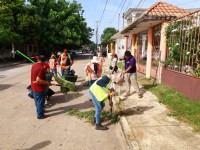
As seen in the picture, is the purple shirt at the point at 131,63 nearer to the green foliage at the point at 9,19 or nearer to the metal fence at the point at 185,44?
the metal fence at the point at 185,44

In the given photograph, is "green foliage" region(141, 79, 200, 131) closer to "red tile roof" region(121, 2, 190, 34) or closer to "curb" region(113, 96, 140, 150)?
"curb" region(113, 96, 140, 150)

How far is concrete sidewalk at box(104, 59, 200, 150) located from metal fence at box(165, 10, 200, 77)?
1.83 m

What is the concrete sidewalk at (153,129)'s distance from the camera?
3.94 metres

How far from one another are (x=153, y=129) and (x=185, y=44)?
4.13 m

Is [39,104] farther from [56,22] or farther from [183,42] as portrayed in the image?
[56,22]

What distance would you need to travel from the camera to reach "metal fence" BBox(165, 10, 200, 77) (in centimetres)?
673

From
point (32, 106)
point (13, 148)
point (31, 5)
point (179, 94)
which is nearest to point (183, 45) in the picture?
point (179, 94)

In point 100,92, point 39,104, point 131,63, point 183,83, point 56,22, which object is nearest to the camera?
point 100,92

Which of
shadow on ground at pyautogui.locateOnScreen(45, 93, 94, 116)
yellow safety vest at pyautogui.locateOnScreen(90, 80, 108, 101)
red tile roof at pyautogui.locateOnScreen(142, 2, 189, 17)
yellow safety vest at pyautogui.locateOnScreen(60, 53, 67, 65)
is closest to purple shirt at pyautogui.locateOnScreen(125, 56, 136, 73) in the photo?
shadow on ground at pyautogui.locateOnScreen(45, 93, 94, 116)

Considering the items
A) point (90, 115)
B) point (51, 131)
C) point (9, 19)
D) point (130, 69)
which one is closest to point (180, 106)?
point (130, 69)

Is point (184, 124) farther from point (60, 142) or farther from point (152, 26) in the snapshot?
point (152, 26)

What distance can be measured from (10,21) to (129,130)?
71.7ft

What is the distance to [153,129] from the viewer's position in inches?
184

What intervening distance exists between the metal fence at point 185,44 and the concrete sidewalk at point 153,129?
6.02 feet
